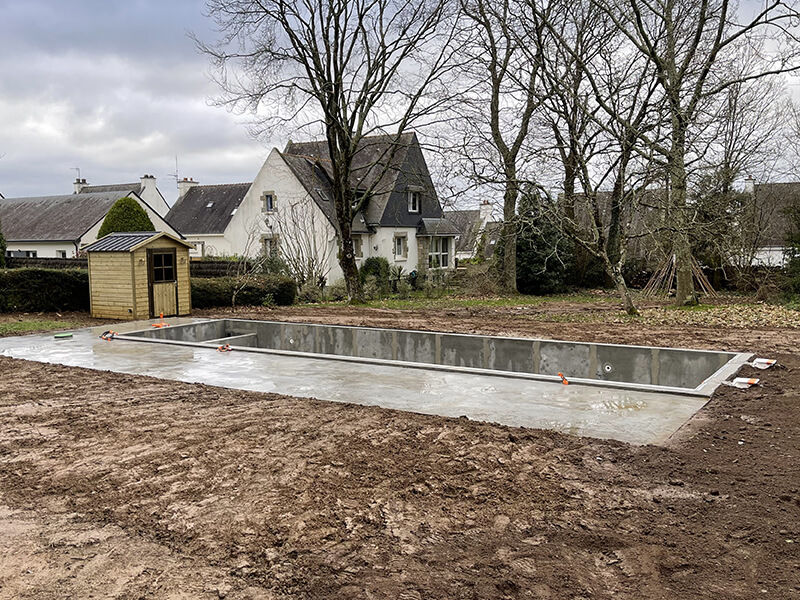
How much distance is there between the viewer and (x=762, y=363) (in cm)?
888

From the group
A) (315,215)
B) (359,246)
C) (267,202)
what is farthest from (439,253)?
(267,202)

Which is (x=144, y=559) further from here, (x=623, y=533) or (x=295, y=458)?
(x=623, y=533)

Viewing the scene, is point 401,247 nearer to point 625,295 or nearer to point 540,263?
point 540,263

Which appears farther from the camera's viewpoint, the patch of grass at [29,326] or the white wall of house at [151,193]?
the white wall of house at [151,193]

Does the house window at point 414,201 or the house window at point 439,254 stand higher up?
the house window at point 414,201

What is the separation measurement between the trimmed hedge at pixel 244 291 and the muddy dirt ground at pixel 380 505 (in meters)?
10.2

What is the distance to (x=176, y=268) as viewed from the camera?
15.4 meters

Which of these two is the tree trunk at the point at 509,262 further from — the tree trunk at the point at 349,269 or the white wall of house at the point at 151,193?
the white wall of house at the point at 151,193

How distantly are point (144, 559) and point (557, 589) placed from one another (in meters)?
2.28

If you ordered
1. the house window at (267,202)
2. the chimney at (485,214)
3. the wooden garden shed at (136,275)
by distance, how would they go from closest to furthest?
the wooden garden shed at (136,275) → the house window at (267,202) → the chimney at (485,214)

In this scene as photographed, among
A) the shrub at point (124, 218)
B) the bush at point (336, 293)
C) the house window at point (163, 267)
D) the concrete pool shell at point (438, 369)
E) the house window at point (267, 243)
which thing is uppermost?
the shrub at point (124, 218)

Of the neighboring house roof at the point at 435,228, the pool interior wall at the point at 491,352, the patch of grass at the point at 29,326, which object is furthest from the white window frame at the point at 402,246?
the patch of grass at the point at 29,326

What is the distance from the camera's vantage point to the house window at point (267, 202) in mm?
29500

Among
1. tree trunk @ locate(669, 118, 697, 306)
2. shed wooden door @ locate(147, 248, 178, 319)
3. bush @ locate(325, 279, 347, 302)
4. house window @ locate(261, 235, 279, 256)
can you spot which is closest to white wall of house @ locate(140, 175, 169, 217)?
house window @ locate(261, 235, 279, 256)
